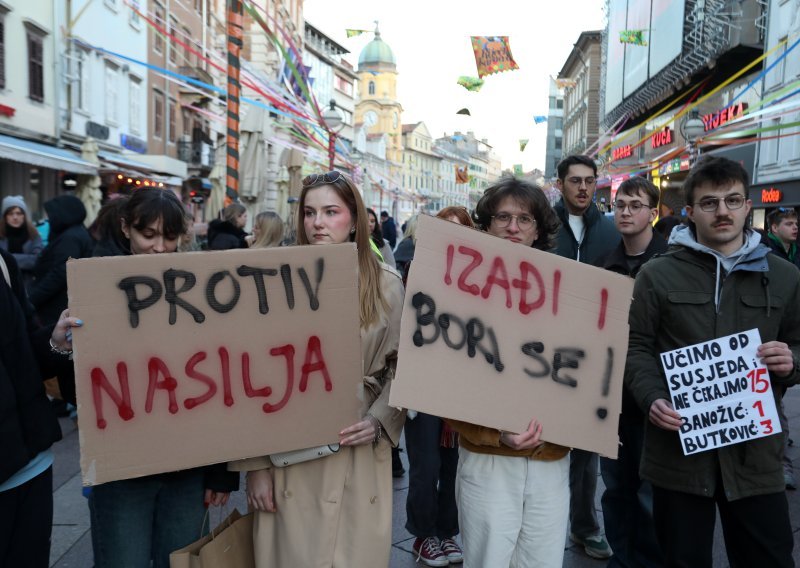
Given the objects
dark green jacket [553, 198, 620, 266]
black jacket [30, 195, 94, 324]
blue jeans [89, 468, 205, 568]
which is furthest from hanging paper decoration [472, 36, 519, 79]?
blue jeans [89, 468, 205, 568]

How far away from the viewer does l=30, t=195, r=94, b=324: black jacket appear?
5.45 metres

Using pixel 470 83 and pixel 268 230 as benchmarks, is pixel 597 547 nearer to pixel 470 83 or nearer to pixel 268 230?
pixel 268 230

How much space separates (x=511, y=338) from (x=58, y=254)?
4568mm

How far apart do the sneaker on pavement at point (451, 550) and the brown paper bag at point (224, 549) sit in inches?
59.4

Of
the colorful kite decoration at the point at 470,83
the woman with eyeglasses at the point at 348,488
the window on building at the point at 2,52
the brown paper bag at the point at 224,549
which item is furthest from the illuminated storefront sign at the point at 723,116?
the brown paper bag at the point at 224,549

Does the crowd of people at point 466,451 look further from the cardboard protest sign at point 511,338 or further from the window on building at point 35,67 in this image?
the window on building at point 35,67

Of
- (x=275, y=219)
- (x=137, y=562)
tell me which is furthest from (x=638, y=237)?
(x=275, y=219)

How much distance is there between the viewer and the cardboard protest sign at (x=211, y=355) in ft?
6.70

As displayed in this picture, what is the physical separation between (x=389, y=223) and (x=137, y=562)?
52.3 ft

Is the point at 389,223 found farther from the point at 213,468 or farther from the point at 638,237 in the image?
the point at 213,468

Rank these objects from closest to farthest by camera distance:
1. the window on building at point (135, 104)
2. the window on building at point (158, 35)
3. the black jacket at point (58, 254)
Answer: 1. the black jacket at point (58, 254)
2. the window on building at point (135, 104)
3. the window on building at point (158, 35)

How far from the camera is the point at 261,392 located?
2.19m

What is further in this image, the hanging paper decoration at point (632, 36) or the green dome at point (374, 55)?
the green dome at point (374, 55)

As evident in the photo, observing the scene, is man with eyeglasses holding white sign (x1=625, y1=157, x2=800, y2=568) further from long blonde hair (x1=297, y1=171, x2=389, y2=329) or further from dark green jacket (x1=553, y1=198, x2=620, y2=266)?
dark green jacket (x1=553, y1=198, x2=620, y2=266)
